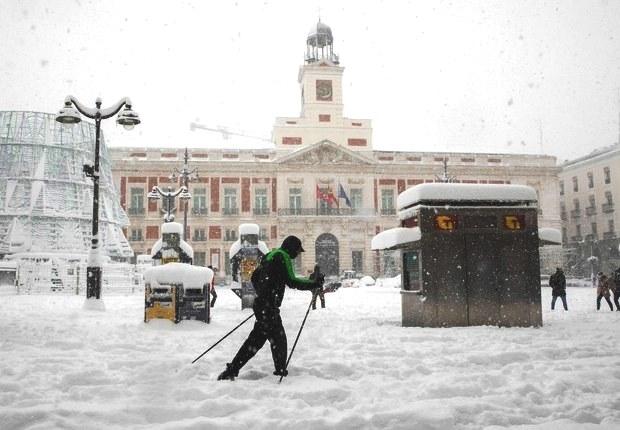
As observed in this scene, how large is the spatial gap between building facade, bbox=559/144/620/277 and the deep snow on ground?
4416 cm

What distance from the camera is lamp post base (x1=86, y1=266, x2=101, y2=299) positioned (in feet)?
46.1

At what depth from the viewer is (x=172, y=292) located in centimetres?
991

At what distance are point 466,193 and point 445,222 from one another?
2.22 ft

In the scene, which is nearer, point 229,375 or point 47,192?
point 229,375

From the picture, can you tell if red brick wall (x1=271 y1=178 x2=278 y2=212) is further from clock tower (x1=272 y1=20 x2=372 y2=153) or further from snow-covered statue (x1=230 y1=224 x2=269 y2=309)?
snow-covered statue (x1=230 y1=224 x2=269 y2=309)

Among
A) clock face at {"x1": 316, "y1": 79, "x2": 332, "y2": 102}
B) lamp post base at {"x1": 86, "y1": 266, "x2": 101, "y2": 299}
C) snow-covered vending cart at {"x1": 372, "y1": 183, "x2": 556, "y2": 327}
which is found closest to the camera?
snow-covered vending cart at {"x1": 372, "y1": 183, "x2": 556, "y2": 327}

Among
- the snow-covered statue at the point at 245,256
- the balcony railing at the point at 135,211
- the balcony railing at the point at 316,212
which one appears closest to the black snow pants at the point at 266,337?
the snow-covered statue at the point at 245,256

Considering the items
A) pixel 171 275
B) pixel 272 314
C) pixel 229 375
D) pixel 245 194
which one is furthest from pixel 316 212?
pixel 229 375

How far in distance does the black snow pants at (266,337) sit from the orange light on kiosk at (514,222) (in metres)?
6.15

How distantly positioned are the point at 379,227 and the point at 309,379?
1667 inches

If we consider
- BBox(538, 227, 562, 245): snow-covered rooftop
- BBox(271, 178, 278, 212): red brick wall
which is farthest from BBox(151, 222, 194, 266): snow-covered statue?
BBox(271, 178, 278, 212): red brick wall

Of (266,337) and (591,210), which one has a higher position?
(591,210)

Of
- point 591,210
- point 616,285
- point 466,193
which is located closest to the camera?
point 466,193

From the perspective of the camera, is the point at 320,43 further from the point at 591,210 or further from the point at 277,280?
the point at 277,280
